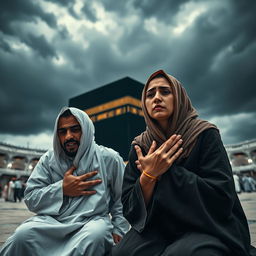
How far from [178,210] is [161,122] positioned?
56cm

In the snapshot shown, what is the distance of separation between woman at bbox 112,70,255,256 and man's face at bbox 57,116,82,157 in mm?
603

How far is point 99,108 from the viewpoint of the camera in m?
42.4

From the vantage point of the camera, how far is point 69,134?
192 centimetres

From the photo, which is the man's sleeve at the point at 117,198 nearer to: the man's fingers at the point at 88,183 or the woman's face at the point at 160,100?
the man's fingers at the point at 88,183

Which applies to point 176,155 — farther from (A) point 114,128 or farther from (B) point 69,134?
(A) point 114,128

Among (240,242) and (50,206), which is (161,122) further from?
(50,206)

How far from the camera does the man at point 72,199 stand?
5.31ft

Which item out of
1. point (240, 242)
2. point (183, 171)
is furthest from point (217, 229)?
point (183, 171)

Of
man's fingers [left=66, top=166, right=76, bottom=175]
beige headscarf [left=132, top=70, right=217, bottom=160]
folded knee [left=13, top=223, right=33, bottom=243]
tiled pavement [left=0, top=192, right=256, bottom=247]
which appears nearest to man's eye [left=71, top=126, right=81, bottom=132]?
man's fingers [left=66, top=166, right=76, bottom=175]

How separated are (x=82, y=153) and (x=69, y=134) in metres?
0.19

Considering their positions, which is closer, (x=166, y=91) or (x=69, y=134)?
(x=166, y=91)

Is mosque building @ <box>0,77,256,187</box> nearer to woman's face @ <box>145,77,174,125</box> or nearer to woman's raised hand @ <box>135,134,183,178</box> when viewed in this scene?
woman's face @ <box>145,77,174,125</box>

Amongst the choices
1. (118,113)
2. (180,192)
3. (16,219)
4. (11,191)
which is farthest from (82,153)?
(118,113)

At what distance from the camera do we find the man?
5.31 feet
